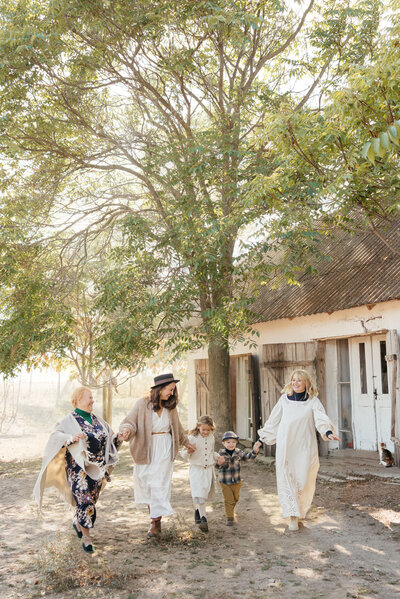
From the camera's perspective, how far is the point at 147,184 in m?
11.2

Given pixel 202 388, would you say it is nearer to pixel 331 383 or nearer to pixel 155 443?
pixel 331 383

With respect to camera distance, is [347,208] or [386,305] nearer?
[347,208]

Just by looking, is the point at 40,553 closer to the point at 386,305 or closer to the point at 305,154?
the point at 305,154

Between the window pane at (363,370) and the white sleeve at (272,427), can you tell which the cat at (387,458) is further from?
the white sleeve at (272,427)

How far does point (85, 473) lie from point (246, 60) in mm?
8786

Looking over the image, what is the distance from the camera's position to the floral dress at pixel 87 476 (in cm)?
521

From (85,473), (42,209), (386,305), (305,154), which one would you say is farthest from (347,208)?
(42,209)

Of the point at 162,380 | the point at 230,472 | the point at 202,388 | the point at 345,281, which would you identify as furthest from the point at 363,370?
the point at 162,380

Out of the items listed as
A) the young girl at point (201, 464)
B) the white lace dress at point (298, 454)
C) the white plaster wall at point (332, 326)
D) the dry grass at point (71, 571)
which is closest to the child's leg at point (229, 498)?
the young girl at point (201, 464)

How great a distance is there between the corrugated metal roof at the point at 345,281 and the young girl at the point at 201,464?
14.6ft

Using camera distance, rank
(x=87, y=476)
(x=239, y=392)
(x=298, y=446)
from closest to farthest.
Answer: (x=87, y=476) < (x=298, y=446) < (x=239, y=392)

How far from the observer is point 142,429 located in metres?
5.82

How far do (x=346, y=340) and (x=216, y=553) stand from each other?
661 cm

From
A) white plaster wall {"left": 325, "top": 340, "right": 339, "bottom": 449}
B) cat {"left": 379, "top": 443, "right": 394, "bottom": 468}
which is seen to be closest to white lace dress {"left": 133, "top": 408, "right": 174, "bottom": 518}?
cat {"left": 379, "top": 443, "right": 394, "bottom": 468}
